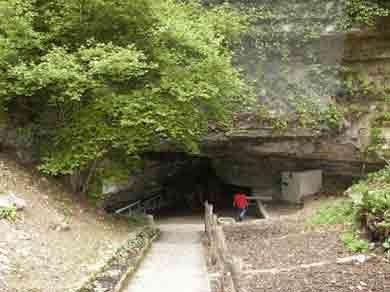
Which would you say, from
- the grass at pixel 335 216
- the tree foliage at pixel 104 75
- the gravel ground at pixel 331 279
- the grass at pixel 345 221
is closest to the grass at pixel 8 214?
the tree foliage at pixel 104 75

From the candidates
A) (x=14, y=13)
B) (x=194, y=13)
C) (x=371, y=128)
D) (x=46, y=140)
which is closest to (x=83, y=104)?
(x=46, y=140)

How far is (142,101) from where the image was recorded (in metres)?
13.1

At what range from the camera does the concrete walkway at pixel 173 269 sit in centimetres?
900

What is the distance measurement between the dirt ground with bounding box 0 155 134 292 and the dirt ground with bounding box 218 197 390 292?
314 cm

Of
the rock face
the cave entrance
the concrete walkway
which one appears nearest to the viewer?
the concrete walkway

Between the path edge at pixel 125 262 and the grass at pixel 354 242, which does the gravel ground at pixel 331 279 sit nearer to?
the grass at pixel 354 242

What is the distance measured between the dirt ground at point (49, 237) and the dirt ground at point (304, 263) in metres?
3.14

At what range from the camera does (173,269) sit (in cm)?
1044

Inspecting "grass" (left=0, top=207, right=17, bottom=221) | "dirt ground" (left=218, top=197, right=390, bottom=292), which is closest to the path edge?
"dirt ground" (left=218, top=197, right=390, bottom=292)

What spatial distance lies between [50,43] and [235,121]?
25.6ft

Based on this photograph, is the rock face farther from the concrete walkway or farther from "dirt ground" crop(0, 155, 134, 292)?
"dirt ground" crop(0, 155, 134, 292)

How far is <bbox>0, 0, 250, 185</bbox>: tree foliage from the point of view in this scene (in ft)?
41.5

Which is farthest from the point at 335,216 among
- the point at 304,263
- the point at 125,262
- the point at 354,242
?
the point at 125,262

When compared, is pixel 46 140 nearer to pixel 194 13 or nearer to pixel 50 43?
pixel 50 43
